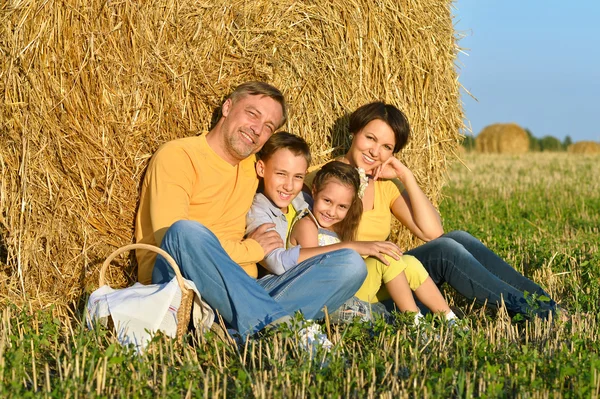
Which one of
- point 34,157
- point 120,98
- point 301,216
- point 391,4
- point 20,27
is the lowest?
point 301,216

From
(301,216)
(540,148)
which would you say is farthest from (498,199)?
(540,148)

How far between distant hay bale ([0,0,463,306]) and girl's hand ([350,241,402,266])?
4.19 feet

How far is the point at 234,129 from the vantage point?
4.50 metres

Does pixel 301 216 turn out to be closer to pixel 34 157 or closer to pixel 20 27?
pixel 34 157

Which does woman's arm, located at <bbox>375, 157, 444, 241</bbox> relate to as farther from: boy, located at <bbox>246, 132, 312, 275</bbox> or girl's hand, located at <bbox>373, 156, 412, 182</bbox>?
boy, located at <bbox>246, 132, 312, 275</bbox>

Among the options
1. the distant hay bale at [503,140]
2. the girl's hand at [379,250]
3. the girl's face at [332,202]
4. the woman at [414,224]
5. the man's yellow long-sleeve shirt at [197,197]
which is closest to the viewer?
the man's yellow long-sleeve shirt at [197,197]

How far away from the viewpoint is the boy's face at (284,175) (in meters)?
4.59

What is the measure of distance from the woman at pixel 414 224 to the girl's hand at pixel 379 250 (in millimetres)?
432

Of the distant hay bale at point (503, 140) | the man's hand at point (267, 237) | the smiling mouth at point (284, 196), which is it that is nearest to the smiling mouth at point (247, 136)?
the smiling mouth at point (284, 196)

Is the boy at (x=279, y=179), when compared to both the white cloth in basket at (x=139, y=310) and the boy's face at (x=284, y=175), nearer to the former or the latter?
the boy's face at (x=284, y=175)

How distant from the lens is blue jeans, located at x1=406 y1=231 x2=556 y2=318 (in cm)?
472

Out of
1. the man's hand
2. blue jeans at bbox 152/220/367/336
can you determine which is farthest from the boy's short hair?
blue jeans at bbox 152/220/367/336

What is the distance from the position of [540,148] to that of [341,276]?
83.7 feet

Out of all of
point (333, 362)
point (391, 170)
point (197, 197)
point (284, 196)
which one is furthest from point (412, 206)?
point (333, 362)
